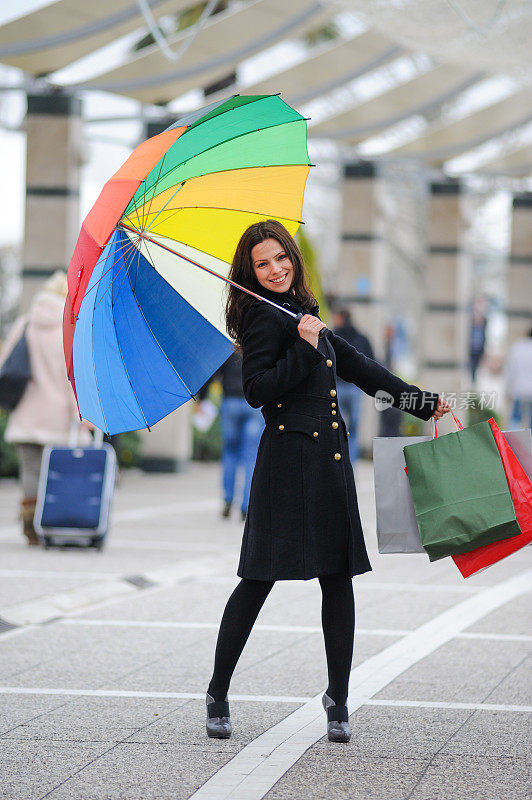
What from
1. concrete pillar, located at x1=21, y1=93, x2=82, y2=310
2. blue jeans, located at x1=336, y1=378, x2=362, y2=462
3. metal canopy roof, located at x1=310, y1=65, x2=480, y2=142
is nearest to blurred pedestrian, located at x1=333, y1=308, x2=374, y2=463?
blue jeans, located at x1=336, y1=378, x2=362, y2=462

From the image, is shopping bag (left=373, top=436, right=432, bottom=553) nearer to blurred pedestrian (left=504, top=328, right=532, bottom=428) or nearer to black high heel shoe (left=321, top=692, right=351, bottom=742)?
black high heel shoe (left=321, top=692, right=351, bottom=742)

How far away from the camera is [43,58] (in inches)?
523

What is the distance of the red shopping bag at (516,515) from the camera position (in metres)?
4.80

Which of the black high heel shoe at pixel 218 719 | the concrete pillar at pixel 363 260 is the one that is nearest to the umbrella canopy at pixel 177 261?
the black high heel shoe at pixel 218 719

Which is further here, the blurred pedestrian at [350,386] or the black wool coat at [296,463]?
the blurred pedestrian at [350,386]

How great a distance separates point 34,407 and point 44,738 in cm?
565

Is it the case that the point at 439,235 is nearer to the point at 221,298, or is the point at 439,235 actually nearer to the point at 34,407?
the point at 34,407

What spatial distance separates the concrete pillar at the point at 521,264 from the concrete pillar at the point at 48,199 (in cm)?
987

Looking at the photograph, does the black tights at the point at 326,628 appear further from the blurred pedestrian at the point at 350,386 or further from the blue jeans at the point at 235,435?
the blurred pedestrian at the point at 350,386

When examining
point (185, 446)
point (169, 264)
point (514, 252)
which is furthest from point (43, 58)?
point (514, 252)

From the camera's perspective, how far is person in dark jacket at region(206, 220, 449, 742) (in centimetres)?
478

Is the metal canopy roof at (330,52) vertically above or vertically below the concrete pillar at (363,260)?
above

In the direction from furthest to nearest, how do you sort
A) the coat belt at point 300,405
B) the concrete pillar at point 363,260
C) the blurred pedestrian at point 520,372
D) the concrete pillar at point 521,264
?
the concrete pillar at point 521,264, the concrete pillar at point 363,260, the blurred pedestrian at point 520,372, the coat belt at point 300,405

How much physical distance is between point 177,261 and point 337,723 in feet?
6.12
